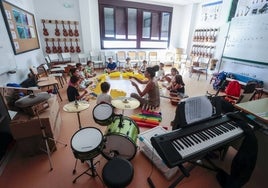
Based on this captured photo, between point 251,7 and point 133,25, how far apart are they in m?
4.51

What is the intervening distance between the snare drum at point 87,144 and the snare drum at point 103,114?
23cm

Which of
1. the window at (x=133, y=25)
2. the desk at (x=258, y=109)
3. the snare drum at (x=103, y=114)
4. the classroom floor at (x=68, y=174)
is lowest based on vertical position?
the classroom floor at (x=68, y=174)

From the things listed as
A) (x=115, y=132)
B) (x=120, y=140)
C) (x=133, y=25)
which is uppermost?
(x=133, y=25)

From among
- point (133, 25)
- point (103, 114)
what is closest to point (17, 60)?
point (103, 114)

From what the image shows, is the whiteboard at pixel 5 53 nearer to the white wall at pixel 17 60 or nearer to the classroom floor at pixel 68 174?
the white wall at pixel 17 60

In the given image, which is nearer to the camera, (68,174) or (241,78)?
(68,174)

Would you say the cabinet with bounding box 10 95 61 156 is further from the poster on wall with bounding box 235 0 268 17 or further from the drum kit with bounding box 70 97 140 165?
the poster on wall with bounding box 235 0 268 17

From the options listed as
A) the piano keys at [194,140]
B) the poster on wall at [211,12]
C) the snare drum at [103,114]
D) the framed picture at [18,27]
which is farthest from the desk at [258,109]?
the poster on wall at [211,12]

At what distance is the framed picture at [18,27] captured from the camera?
300 centimetres

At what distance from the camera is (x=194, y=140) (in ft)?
4.14

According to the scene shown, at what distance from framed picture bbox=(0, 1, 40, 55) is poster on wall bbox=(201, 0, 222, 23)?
690cm

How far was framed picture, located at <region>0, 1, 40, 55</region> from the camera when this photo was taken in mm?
3000

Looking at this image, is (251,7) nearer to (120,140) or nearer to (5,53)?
(120,140)

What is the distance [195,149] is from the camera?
3.90ft
